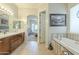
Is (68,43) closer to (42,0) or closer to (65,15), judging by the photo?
(65,15)

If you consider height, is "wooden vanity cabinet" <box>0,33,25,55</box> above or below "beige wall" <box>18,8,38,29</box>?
below

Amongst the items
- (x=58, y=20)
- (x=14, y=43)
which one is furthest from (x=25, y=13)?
(x=14, y=43)

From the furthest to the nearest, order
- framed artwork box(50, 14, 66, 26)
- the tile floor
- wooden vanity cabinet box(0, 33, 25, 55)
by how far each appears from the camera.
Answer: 1. wooden vanity cabinet box(0, 33, 25, 55)
2. framed artwork box(50, 14, 66, 26)
3. the tile floor

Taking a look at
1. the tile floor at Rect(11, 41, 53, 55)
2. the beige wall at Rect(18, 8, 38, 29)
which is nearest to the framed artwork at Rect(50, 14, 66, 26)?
the beige wall at Rect(18, 8, 38, 29)

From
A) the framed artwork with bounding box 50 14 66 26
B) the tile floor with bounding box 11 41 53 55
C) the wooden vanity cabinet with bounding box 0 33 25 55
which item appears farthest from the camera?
the wooden vanity cabinet with bounding box 0 33 25 55

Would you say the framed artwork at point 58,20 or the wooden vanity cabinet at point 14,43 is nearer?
the framed artwork at point 58,20

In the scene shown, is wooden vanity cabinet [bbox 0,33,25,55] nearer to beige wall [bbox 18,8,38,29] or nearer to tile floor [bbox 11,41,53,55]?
tile floor [bbox 11,41,53,55]

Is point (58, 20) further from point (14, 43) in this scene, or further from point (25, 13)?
point (14, 43)

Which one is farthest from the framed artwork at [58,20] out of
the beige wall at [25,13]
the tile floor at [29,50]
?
the tile floor at [29,50]

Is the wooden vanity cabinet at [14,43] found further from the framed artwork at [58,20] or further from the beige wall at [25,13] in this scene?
the framed artwork at [58,20]

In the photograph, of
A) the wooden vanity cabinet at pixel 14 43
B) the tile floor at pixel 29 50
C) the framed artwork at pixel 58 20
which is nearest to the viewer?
the tile floor at pixel 29 50

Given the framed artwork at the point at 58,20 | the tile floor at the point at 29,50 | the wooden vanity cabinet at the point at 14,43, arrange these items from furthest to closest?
the wooden vanity cabinet at the point at 14,43 → the framed artwork at the point at 58,20 → the tile floor at the point at 29,50

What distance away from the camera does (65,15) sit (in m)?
1.55
